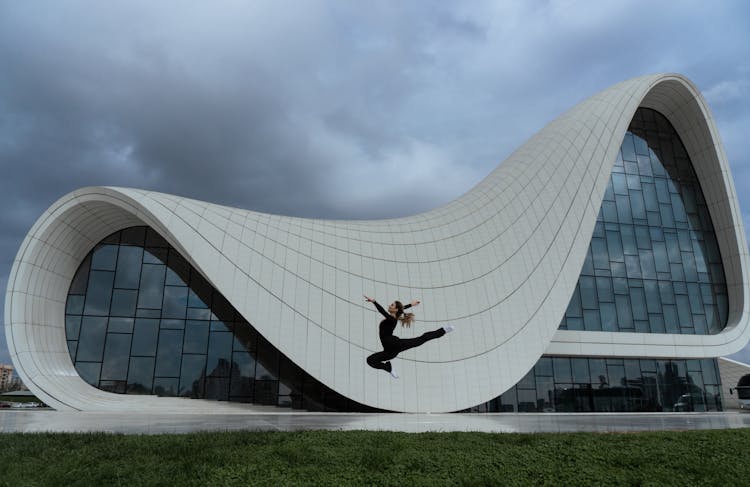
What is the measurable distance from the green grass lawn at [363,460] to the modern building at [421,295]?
37.0 ft

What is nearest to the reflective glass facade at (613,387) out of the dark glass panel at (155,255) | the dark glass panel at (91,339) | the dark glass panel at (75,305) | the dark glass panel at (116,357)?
the dark glass panel at (116,357)

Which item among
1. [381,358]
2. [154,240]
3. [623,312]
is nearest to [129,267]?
[154,240]

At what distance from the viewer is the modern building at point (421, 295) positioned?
2038cm

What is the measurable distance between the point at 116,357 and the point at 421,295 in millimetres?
13823

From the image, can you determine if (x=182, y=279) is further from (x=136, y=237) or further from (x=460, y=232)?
(x=460, y=232)

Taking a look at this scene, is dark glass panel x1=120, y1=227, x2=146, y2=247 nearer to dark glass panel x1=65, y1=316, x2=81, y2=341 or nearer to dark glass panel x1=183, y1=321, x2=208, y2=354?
dark glass panel x1=65, y1=316, x2=81, y2=341

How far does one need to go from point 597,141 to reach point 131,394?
87.8ft

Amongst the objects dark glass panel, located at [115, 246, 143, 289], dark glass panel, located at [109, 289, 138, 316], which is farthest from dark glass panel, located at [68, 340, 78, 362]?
dark glass panel, located at [115, 246, 143, 289]

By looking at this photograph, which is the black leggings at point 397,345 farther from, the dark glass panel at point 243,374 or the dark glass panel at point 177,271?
the dark glass panel at point 177,271

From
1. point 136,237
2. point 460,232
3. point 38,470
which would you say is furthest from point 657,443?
point 136,237

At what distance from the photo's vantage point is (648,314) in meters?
27.9

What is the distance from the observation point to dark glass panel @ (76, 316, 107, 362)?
22.6m

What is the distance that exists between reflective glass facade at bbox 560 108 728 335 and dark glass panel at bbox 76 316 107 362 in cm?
2220

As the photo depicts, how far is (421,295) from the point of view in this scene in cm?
2195
